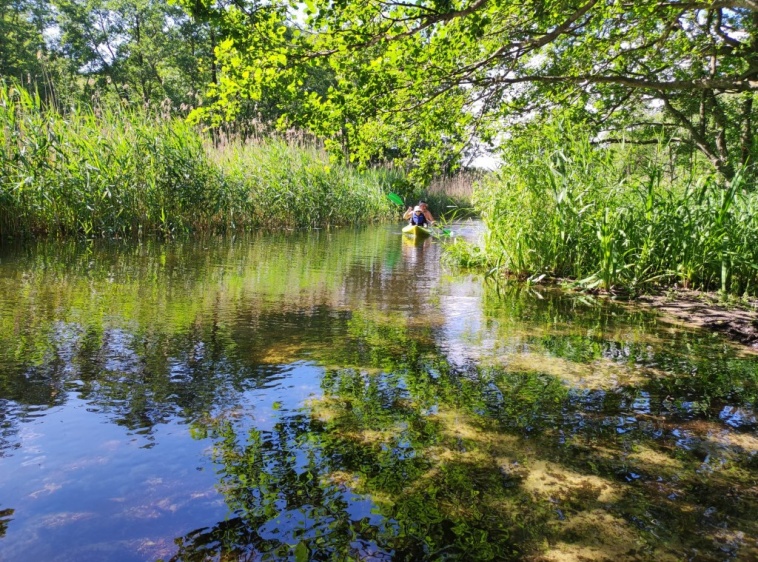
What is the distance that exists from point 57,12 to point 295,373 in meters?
41.6

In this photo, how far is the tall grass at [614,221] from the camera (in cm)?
538

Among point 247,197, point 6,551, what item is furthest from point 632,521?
point 247,197

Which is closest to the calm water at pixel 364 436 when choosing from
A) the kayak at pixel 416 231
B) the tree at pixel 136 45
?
the kayak at pixel 416 231

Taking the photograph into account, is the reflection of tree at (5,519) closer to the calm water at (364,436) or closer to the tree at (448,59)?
the calm water at (364,436)

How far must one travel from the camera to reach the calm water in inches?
60.9

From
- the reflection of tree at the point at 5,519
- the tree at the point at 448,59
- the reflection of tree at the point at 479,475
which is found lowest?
the reflection of tree at the point at 5,519

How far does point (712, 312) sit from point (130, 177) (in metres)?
8.66

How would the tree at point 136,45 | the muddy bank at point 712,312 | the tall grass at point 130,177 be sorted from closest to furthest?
1. the muddy bank at point 712,312
2. the tall grass at point 130,177
3. the tree at point 136,45

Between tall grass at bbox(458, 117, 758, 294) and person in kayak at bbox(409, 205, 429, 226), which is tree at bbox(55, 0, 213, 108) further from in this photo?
tall grass at bbox(458, 117, 758, 294)

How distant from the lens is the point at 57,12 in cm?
3462

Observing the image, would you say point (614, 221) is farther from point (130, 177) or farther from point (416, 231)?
point (130, 177)

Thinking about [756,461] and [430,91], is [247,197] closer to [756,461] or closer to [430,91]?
[430,91]

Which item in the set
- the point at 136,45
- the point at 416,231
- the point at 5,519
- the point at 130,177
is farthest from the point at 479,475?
the point at 136,45

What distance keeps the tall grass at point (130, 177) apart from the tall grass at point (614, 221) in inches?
98.3
